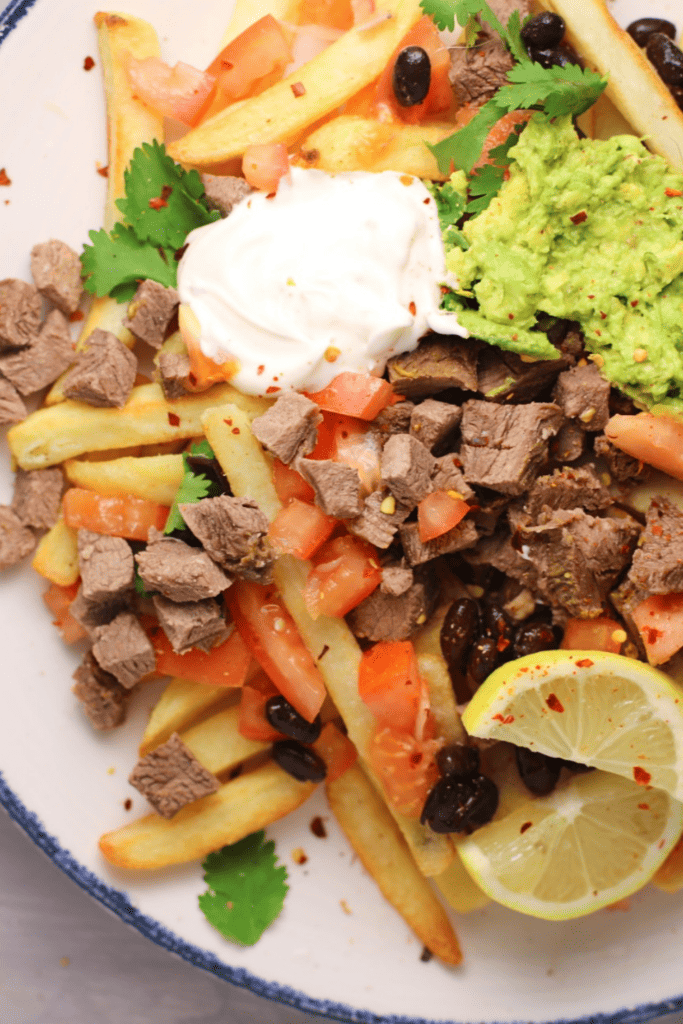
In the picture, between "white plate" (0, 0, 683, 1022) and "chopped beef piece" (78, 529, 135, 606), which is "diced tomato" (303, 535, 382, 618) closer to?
"chopped beef piece" (78, 529, 135, 606)

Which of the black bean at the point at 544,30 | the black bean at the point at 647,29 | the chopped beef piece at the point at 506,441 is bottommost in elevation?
the chopped beef piece at the point at 506,441

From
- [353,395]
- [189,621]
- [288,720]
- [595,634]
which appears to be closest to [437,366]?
[353,395]

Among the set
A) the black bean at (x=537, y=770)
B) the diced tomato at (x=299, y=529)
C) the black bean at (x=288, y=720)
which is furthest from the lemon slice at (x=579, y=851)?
the diced tomato at (x=299, y=529)

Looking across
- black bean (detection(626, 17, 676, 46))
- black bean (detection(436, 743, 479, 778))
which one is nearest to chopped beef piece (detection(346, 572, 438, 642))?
black bean (detection(436, 743, 479, 778))

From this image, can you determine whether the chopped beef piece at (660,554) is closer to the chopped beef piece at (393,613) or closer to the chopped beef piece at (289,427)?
the chopped beef piece at (393,613)

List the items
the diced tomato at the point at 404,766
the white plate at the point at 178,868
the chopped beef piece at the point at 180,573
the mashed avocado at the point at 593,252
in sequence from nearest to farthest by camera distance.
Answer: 1. the mashed avocado at the point at 593,252
2. the chopped beef piece at the point at 180,573
3. the diced tomato at the point at 404,766
4. the white plate at the point at 178,868

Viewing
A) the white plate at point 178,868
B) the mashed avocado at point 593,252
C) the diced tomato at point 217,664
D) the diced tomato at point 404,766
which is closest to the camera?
the mashed avocado at point 593,252

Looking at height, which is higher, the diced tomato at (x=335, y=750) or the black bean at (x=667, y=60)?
the black bean at (x=667, y=60)
